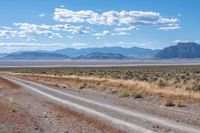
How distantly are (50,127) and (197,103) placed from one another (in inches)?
465

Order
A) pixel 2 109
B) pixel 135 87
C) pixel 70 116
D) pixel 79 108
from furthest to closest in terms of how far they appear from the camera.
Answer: pixel 135 87 → pixel 79 108 → pixel 2 109 → pixel 70 116

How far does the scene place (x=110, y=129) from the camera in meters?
14.6

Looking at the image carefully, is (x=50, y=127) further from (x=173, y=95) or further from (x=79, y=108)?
(x=173, y=95)

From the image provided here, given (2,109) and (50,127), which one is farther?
(2,109)

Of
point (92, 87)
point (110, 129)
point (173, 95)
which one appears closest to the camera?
point (110, 129)

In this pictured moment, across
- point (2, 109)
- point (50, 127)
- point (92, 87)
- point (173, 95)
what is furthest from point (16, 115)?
point (92, 87)

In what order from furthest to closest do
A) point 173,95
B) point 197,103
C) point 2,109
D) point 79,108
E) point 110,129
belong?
point 173,95, point 197,103, point 79,108, point 2,109, point 110,129

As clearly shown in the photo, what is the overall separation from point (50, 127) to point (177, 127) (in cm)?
446

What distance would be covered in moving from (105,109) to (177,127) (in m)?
7.31

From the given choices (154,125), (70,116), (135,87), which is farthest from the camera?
(135,87)

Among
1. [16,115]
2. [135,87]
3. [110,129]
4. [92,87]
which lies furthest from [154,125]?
[92,87]

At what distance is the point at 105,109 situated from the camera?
22.1 meters

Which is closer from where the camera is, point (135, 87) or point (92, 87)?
point (135, 87)

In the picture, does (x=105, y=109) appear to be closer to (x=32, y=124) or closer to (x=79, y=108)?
(x=79, y=108)
